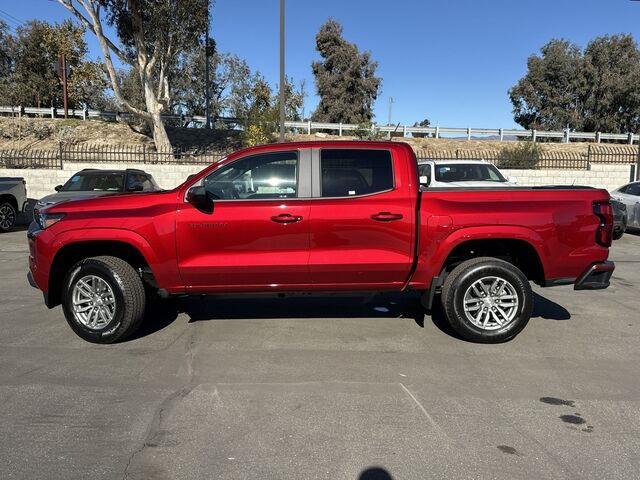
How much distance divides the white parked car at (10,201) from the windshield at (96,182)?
8.26 feet

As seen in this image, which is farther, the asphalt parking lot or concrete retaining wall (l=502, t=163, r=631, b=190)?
concrete retaining wall (l=502, t=163, r=631, b=190)

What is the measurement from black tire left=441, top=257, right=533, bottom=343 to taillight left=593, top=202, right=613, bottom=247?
0.85 metres

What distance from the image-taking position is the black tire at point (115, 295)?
17.1 feet

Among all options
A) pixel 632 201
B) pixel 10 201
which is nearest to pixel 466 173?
pixel 632 201

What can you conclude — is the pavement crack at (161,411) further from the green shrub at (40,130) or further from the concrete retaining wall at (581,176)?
the green shrub at (40,130)

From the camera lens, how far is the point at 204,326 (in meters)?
5.95

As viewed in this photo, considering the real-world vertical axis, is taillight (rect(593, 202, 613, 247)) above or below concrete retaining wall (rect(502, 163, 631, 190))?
below

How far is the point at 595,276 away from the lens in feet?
17.4

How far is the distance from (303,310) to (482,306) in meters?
2.23

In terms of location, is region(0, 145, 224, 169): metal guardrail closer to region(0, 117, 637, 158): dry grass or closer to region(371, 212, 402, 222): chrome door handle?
region(0, 117, 637, 158): dry grass

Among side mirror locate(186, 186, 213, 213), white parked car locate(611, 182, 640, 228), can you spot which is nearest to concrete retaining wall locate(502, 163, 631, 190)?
white parked car locate(611, 182, 640, 228)

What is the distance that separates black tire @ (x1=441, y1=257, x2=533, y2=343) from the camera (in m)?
5.25

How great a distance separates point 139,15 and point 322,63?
1225 inches

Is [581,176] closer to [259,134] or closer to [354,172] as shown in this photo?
[259,134]
